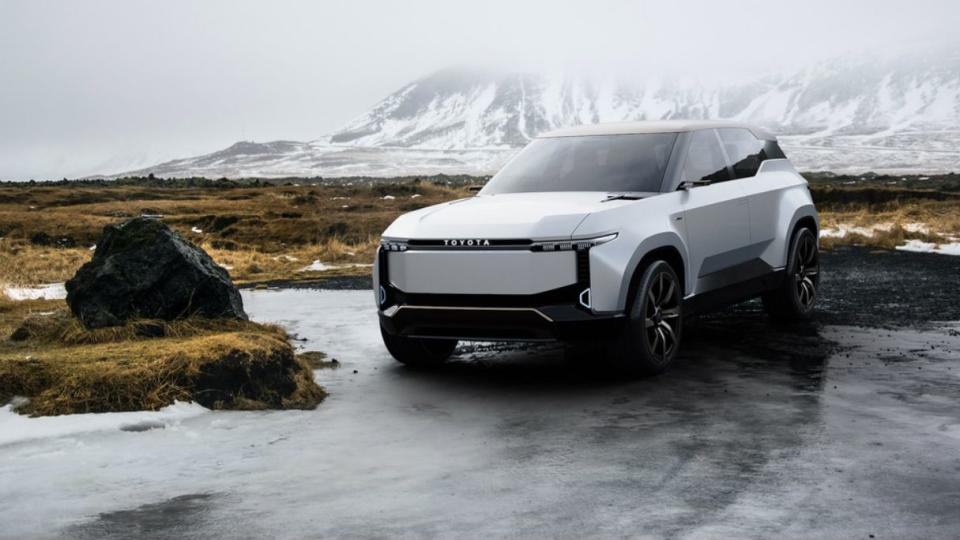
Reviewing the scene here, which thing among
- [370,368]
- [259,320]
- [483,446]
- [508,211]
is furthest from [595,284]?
[259,320]

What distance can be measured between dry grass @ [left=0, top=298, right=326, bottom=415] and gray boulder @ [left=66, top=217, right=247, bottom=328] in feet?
2.53

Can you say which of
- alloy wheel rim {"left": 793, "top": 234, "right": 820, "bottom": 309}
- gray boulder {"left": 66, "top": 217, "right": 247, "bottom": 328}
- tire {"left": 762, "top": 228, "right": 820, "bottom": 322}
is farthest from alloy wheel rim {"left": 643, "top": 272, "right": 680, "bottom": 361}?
gray boulder {"left": 66, "top": 217, "right": 247, "bottom": 328}

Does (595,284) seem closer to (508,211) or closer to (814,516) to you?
(508,211)

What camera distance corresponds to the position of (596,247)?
26.1 feet

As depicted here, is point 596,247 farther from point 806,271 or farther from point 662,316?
point 806,271

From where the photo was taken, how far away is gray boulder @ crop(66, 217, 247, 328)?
9.75m

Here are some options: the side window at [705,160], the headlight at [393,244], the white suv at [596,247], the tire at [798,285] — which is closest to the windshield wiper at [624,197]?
the white suv at [596,247]

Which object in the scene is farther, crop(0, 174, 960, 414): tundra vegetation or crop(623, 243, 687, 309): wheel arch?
crop(623, 243, 687, 309): wheel arch

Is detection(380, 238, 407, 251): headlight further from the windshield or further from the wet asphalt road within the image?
the windshield

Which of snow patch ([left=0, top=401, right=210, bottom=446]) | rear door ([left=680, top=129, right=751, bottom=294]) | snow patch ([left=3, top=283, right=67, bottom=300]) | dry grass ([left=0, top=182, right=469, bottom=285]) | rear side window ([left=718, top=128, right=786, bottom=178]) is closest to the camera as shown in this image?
snow patch ([left=0, top=401, right=210, bottom=446])

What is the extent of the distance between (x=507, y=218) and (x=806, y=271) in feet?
14.9

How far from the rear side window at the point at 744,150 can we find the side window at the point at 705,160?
19 centimetres

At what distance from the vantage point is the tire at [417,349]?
9.23 metres

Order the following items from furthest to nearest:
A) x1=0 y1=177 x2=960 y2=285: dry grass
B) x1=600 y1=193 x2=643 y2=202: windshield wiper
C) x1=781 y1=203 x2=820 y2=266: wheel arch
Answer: x1=0 y1=177 x2=960 y2=285: dry grass, x1=781 y1=203 x2=820 y2=266: wheel arch, x1=600 y1=193 x2=643 y2=202: windshield wiper
